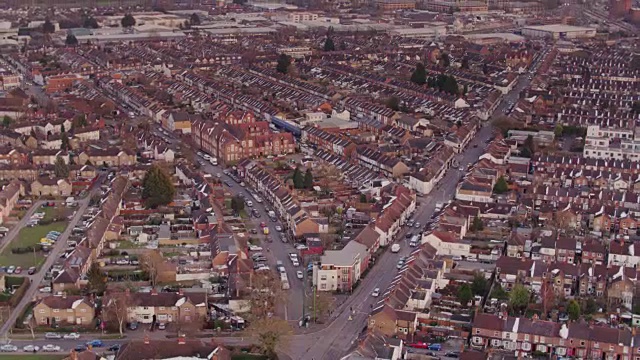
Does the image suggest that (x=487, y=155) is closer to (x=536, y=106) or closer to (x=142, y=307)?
(x=536, y=106)

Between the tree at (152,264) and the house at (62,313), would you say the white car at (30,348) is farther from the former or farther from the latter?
the tree at (152,264)

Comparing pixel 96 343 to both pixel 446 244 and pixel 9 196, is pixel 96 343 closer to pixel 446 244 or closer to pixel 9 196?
pixel 446 244

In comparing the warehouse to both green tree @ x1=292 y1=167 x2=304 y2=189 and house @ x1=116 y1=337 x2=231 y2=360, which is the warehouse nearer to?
green tree @ x1=292 y1=167 x2=304 y2=189

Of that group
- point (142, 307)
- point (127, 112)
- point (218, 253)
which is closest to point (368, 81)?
point (127, 112)

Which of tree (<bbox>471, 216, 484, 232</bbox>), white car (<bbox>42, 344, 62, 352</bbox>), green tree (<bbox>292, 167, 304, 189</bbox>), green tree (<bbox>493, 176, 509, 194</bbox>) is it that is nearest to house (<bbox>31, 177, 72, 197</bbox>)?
green tree (<bbox>292, 167, 304, 189</bbox>)

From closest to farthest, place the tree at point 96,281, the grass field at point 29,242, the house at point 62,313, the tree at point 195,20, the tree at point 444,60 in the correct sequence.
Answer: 1. the house at point 62,313
2. the tree at point 96,281
3. the grass field at point 29,242
4. the tree at point 444,60
5. the tree at point 195,20

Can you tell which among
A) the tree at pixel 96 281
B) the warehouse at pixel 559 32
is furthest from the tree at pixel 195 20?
the tree at pixel 96 281
